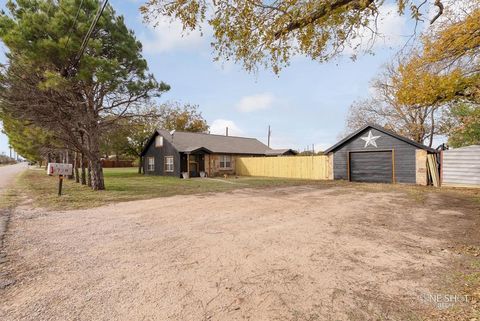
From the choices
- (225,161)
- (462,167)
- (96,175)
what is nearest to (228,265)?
(96,175)

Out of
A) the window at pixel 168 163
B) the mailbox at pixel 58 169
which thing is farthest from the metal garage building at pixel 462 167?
the window at pixel 168 163

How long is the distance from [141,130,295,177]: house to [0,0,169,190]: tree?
33.0ft

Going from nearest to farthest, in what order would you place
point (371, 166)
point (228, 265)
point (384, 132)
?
1. point (228, 265)
2. point (384, 132)
3. point (371, 166)

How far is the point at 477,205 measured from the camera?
8.60 meters

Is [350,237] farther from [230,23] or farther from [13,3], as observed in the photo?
[13,3]

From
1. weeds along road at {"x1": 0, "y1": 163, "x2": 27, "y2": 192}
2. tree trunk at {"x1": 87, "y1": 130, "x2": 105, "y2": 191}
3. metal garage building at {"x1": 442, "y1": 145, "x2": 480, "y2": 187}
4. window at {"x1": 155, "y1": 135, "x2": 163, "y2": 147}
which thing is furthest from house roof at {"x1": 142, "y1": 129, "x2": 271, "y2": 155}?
metal garage building at {"x1": 442, "y1": 145, "x2": 480, "y2": 187}

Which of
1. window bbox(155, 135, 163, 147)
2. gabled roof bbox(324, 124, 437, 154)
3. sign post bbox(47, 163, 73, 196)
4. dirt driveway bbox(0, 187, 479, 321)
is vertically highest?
window bbox(155, 135, 163, 147)

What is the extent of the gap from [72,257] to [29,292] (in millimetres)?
1116

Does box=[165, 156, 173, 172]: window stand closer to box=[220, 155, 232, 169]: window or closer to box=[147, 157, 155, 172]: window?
box=[147, 157, 155, 172]: window

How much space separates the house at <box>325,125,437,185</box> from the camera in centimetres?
1542

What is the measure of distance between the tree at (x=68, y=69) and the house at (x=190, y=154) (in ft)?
33.0

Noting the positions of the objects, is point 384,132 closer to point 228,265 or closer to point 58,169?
point 228,265

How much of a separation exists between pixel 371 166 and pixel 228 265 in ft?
54.5

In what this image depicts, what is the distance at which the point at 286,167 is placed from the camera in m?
23.6
